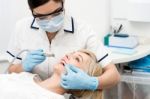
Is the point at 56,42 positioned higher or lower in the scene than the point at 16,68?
higher

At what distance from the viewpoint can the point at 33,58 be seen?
1.60 meters

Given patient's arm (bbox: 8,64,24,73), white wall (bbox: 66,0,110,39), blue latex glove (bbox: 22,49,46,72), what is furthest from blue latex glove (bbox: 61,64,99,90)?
white wall (bbox: 66,0,110,39)

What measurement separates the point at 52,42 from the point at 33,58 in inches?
6.9

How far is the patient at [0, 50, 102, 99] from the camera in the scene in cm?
145

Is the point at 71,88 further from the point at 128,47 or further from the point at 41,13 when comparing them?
the point at 128,47

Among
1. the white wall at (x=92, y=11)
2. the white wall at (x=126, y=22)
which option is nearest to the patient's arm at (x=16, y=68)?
the white wall at (x=92, y=11)

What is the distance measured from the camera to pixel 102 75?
62.2 inches

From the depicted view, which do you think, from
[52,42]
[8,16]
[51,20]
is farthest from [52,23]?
[8,16]

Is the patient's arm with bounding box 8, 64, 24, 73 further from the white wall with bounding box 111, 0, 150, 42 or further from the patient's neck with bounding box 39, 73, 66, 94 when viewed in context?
the white wall with bounding box 111, 0, 150, 42

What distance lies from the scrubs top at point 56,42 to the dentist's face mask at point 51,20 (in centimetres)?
11

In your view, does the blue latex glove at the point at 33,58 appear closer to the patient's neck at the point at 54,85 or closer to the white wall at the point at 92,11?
the patient's neck at the point at 54,85

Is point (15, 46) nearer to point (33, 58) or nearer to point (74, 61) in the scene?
point (33, 58)

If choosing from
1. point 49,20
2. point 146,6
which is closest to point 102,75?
point 49,20

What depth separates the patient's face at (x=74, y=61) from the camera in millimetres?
1598
